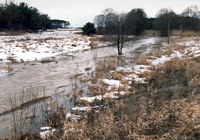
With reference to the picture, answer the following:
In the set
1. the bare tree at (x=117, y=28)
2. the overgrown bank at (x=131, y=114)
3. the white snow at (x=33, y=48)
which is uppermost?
the bare tree at (x=117, y=28)

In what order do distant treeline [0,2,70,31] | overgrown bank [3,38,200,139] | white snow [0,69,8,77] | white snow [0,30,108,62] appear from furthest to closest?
distant treeline [0,2,70,31]
white snow [0,30,108,62]
white snow [0,69,8,77]
overgrown bank [3,38,200,139]

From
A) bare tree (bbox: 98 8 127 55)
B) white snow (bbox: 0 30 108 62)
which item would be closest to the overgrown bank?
bare tree (bbox: 98 8 127 55)

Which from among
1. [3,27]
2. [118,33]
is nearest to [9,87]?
[118,33]

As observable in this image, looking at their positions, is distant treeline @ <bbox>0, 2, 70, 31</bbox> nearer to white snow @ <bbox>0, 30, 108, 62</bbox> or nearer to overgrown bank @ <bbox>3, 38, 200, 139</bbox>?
white snow @ <bbox>0, 30, 108, 62</bbox>

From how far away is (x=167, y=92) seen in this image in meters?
5.46

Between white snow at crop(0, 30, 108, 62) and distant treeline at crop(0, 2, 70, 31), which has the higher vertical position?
distant treeline at crop(0, 2, 70, 31)

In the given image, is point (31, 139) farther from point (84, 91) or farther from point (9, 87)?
point (9, 87)

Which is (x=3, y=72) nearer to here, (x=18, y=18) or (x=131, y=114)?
(x=131, y=114)

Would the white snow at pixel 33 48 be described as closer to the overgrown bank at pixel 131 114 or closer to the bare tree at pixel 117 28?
the bare tree at pixel 117 28

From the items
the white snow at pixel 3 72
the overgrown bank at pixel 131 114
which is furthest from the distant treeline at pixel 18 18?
the overgrown bank at pixel 131 114

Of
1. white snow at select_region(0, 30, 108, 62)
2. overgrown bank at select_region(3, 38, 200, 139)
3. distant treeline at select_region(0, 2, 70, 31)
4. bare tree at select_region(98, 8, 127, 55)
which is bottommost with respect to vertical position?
overgrown bank at select_region(3, 38, 200, 139)

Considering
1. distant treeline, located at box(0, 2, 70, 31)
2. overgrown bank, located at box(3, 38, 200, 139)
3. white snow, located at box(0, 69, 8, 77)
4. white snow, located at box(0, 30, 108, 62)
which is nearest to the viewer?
overgrown bank, located at box(3, 38, 200, 139)

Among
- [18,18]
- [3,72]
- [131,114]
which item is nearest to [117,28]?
[3,72]

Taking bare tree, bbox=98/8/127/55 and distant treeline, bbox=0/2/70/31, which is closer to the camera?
bare tree, bbox=98/8/127/55
